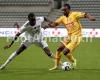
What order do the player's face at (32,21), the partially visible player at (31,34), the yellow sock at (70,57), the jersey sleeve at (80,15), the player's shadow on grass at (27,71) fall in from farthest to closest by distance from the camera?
the yellow sock at (70,57), the jersey sleeve at (80,15), the partially visible player at (31,34), the player's face at (32,21), the player's shadow on grass at (27,71)

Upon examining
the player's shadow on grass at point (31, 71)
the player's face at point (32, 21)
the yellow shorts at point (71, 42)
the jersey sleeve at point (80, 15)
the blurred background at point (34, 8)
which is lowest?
the player's shadow on grass at point (31, 71)

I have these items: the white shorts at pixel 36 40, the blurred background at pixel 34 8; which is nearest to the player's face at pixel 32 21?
the white shorts at pixel 36 40

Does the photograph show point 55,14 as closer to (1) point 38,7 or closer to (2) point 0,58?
(1) point 38,7

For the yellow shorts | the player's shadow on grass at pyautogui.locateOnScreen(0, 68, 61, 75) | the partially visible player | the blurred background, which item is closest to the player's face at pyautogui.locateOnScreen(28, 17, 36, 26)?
the partially visible player

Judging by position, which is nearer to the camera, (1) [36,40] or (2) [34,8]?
(1) [36,40]

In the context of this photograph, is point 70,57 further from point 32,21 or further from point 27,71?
point 32,21

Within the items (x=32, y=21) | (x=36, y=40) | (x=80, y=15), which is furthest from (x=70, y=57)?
(x=32, y=21)

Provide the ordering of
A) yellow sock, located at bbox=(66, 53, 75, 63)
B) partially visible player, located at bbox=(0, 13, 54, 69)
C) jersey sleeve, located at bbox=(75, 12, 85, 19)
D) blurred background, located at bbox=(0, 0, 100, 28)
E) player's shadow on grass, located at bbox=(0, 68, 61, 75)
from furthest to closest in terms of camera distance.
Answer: blurred background, located at bbox=(0, 0, 100, 28)
yellow sock, located at bbox=(66, 53, 75, 63)
jersey sleeve, located at bbox=(75, 12, 85, 19)
partially visible player, located at bbox=(0, 13, 54, 69)
player's shadow on grass, located at bbox=(0, 68, 61, 75)

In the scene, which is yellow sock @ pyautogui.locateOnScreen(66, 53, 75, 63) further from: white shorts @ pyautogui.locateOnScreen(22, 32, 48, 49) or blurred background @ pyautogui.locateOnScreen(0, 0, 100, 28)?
blurred background @ pyautogui.locateOnScreen(0, 0, 100, 28)

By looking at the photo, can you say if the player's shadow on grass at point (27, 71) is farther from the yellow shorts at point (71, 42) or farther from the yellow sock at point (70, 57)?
the yellow shorts at point (71, 42)

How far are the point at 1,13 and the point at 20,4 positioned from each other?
182 centimetres

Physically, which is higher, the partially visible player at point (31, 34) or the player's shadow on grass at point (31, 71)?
the partially visible player at point (31, 34)

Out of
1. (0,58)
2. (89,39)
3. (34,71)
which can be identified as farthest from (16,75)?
(89,39)

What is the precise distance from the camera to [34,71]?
1388cm
